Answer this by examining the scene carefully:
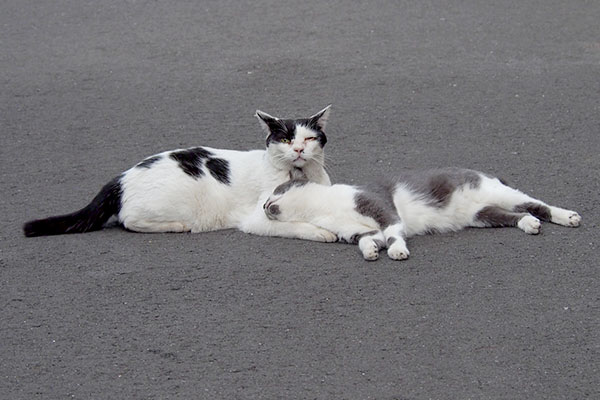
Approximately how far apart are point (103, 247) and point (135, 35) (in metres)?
4.86

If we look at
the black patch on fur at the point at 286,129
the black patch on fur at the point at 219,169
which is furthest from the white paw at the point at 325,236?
the black patch on fur at the point at 219,169

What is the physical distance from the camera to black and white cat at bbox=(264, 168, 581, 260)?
579 centimetres

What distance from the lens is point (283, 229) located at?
19.2 feet

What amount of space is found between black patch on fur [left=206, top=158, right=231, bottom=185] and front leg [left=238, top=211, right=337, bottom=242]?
350mm

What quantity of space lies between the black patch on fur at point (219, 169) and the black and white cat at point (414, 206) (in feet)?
1.32

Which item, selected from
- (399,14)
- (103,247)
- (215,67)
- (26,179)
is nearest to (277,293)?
(103,247)

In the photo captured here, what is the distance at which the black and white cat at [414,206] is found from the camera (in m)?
5.79

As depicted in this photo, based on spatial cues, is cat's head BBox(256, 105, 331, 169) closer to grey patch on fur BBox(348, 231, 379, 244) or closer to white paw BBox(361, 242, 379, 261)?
grey patch on fur BBox(348, 231, 379, 244)

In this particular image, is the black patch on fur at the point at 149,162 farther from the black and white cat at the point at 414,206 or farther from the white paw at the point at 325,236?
the white paw at the point at 325,236

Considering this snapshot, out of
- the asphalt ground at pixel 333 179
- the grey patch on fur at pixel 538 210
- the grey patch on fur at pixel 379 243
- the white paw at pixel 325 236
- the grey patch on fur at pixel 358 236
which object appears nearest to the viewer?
the asphalt ground at pixel 333 179

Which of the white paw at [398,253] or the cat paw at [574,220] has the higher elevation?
the white paw at [398,253]

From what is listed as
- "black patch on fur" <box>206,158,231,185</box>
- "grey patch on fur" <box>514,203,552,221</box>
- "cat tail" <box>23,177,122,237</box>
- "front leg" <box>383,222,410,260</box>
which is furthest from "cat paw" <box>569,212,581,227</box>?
"cat tail" <box>23,177,122,237</box>

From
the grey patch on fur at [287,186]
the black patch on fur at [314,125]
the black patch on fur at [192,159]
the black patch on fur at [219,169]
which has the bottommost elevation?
the grey patch on fur at [287,186]

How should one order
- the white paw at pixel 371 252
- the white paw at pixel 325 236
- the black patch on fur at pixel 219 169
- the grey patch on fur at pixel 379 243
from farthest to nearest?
1. the black patch on fur at pixel 219 169
2. the white paw at pixel 325 236
3. the grey patch on fur at pixel 379 243
4. the white paw at pixel 371 252
